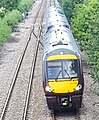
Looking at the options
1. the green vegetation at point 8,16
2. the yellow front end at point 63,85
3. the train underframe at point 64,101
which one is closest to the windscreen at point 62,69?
the yellow front end at point 63,85

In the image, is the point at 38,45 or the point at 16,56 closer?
the point at 16,56

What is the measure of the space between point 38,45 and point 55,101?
53.5 feet

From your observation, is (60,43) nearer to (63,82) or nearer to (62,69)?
(62,69)

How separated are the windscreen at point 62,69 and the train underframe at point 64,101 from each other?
803mm

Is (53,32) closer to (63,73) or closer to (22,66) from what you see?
(63,73)

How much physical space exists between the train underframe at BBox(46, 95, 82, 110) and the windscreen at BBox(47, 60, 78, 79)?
0.80 meters

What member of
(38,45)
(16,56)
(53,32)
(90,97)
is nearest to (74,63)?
(90,97)

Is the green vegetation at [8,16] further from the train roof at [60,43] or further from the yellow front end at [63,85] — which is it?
the yellow front end at [63,85]

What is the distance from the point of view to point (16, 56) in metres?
28.5

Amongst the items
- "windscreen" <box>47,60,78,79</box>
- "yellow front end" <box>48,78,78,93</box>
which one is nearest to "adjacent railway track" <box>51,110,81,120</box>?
"yellow front end" <box>48,78,78,93</box>

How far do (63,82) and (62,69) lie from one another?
0.65 m

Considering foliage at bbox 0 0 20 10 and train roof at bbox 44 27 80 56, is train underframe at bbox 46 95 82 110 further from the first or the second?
foliage at bbox 0 0 20 10

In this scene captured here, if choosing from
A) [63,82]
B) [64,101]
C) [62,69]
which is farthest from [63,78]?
[64,101]

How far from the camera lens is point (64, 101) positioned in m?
15.6
